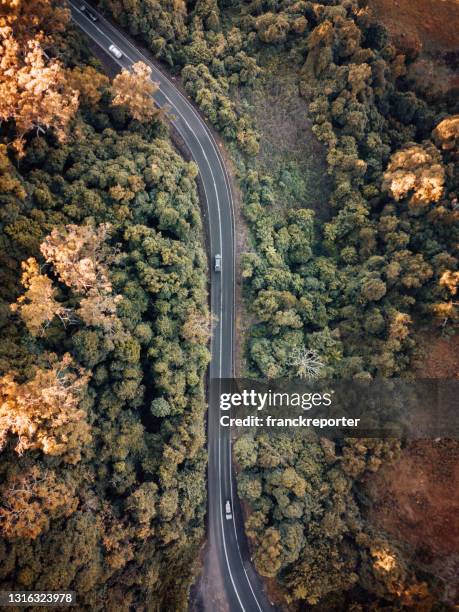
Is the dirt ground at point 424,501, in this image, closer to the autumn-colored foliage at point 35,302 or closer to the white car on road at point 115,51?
the autumn-colored foliage at point 35,302

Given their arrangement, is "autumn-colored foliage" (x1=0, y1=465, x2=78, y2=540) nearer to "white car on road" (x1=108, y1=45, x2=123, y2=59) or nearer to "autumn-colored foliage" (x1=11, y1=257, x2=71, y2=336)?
"autumn-colored foliage" (x1=11, y1=257, x2=71, y2=336)

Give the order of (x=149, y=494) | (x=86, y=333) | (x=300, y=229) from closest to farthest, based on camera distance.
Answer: (x=86, y=333)
(x=149, y=494)
(x=300, y=229)

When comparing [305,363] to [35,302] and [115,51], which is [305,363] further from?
[115,51]

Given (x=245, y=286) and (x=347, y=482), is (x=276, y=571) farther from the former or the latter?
(x=245, y=286)

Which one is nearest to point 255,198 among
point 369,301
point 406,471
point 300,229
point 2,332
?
point 300,229

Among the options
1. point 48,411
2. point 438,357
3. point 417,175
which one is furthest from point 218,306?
point 417,175
